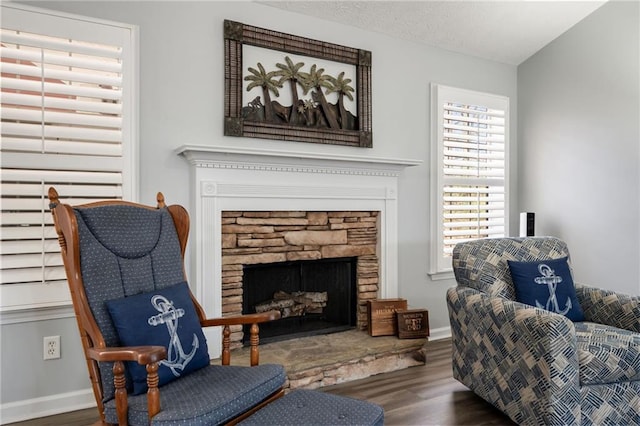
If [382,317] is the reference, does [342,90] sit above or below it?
above

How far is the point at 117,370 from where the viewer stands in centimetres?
156

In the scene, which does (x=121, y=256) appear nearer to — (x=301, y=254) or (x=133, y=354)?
(x=133, y=354)

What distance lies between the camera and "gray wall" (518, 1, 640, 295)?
3566 millimetres

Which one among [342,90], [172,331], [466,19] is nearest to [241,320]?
[172,331]

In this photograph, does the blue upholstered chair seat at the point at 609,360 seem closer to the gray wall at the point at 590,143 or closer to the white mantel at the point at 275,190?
the white mantel at the point at 275,190

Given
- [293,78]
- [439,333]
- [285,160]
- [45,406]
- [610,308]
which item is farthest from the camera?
[439,333]

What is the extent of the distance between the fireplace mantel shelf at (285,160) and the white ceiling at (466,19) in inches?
43.2

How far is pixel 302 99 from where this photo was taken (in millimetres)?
3301

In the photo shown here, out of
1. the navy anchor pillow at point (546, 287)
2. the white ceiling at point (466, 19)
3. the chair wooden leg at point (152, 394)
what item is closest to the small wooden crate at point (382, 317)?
the navy anchor pillow at point (546, 287)

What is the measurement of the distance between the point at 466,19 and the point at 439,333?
2.69 meters

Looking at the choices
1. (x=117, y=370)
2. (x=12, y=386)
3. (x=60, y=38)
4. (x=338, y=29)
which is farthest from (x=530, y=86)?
(x=12, y=386)

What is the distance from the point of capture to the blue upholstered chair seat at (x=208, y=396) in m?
1.53

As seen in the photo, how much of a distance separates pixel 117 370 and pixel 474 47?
3867 millimetres

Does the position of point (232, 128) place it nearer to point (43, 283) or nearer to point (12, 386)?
point (43, 283)
